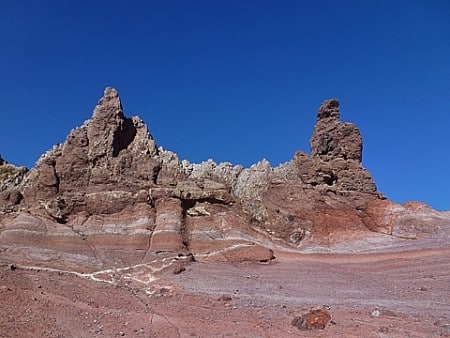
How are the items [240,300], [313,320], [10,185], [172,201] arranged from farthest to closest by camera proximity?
[10,185]
[172,201]
[240,300]
[313,320]

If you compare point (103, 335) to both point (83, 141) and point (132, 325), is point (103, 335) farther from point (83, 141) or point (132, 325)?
point (83, 141)

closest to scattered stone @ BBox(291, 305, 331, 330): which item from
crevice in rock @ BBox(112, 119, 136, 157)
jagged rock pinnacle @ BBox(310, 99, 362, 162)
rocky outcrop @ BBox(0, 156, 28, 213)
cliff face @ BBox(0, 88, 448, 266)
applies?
cliff face @ BBox(0, 88, 448, 266)

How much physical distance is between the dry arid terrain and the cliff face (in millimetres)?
91

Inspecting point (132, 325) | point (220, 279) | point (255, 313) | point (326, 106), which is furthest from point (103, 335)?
point (326, 106)

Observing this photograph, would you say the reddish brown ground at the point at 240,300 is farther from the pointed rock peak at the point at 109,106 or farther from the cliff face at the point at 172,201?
the pointed rock peak at the point at 109,106

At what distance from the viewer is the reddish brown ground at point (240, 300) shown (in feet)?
59.1

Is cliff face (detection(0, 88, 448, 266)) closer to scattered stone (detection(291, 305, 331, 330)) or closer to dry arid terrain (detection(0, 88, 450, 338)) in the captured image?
dry arid terrain (detection(0, 88, 450, 338))

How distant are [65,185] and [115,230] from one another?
217 inches

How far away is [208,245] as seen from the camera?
Result: 102 feet

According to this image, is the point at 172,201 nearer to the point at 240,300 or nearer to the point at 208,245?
the point at 208,245

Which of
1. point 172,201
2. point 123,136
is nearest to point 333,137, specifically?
point 172,201

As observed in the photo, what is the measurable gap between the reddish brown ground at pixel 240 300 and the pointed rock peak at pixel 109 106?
1355 centimetres

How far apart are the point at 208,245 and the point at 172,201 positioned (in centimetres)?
403

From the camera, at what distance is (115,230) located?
31172 millimetres
